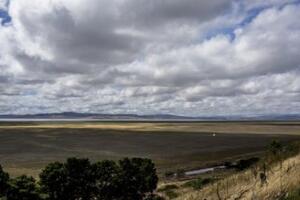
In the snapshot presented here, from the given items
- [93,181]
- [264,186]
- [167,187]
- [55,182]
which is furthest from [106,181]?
[264,186]

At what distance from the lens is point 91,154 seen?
91.2 meters

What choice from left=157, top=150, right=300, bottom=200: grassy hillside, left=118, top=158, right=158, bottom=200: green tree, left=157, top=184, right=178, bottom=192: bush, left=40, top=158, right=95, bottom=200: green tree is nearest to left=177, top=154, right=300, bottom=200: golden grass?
left=157, top=150, right=300, bottom=200: grassy hillside

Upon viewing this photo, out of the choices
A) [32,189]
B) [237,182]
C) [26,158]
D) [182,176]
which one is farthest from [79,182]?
[26,158]

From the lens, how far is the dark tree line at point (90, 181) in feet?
118

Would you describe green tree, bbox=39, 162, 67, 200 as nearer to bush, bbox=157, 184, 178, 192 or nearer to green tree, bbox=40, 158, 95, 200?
green tree, bbox=40, 158, 95, 200

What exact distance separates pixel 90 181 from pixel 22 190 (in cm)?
701

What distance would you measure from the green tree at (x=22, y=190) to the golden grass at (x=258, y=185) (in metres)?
17.4

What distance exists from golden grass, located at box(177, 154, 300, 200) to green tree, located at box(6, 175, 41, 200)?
17.4m

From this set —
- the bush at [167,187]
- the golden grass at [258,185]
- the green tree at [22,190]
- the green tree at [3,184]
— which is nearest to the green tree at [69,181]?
the green tree at [22,190]

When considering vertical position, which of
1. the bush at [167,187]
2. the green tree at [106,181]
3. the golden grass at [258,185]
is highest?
the golden grass at [258,185]

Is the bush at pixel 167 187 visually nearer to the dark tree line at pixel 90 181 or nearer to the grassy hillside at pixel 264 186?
the dark tree line at pixel 90 181

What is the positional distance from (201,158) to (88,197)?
54.0 metres

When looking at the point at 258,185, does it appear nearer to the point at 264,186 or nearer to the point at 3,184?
the point at 264,186

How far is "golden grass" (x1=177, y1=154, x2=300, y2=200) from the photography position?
14688 millimetres
